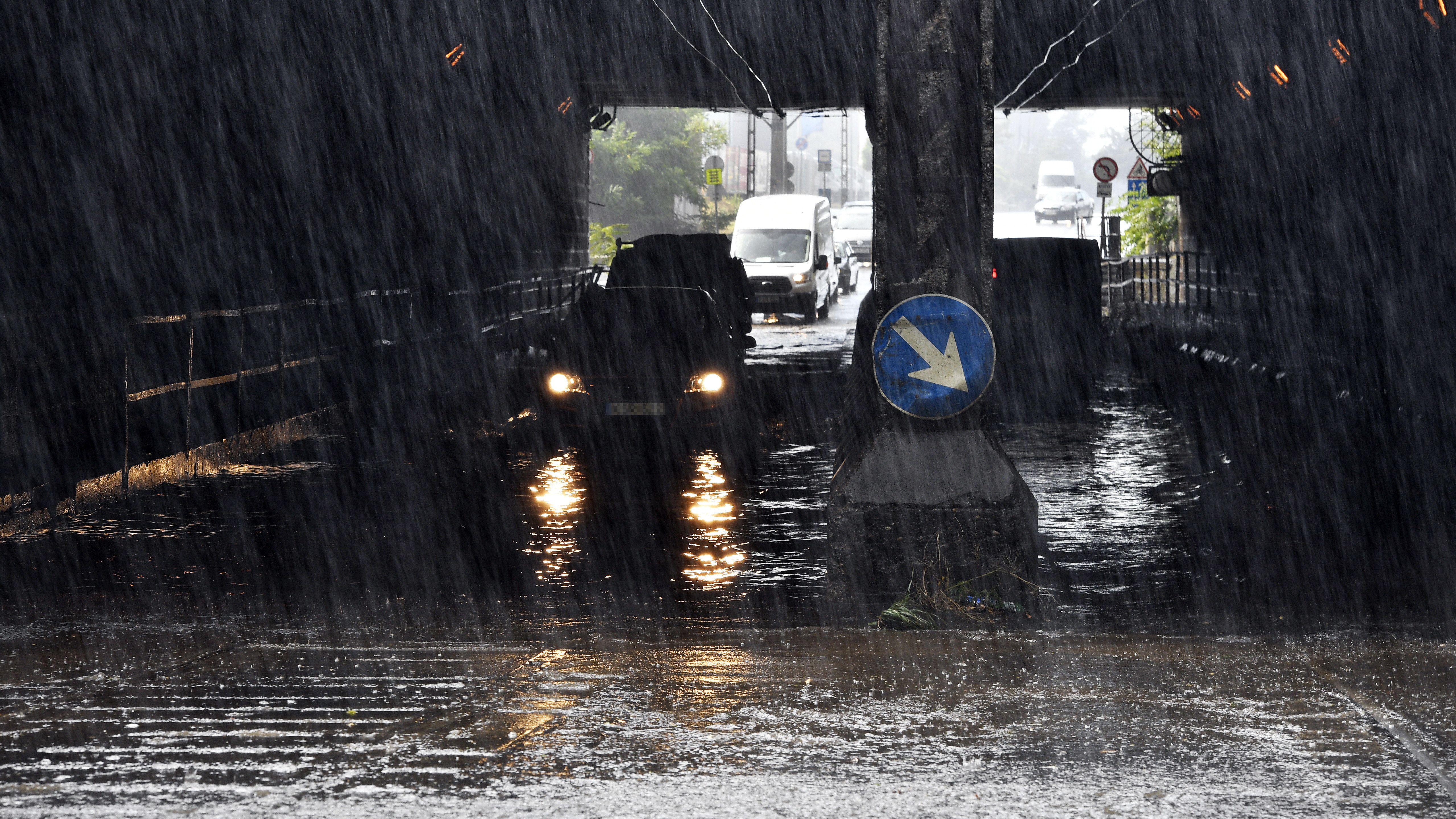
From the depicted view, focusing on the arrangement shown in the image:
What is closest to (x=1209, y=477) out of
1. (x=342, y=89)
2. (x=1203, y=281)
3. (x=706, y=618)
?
(x=706, y=618)

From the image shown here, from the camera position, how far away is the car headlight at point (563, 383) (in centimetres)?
1518

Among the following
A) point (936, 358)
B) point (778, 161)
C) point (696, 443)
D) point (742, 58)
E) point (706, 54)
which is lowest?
point (696, 443)

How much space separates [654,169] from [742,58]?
3733 centimetres

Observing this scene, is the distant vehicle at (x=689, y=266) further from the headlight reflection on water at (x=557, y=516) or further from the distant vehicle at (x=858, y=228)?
the distant vehicle at (x=858, y=228)

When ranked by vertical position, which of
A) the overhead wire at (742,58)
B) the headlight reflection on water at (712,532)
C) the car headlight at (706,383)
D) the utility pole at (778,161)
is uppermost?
the utility pole at (778,161)

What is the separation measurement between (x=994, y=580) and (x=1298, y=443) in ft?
24.6

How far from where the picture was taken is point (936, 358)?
25.9 feet

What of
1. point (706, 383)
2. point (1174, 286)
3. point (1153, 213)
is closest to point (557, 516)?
point (706, 383)

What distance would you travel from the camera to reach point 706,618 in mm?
7984

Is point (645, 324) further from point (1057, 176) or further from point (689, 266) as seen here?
point (1057, 176)

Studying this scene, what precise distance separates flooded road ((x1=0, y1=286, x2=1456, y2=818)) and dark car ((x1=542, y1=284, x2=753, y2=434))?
387 centimetres

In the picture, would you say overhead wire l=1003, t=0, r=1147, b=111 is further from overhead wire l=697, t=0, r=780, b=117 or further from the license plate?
the license plate

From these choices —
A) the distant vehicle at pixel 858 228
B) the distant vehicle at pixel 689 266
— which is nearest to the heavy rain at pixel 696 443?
the distant vehicle at pixel 689 266

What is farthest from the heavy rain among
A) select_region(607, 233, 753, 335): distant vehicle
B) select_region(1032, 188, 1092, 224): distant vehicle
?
select_region(1032, 188, 1092, 224): distant vehicle
